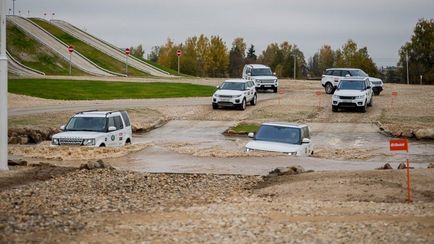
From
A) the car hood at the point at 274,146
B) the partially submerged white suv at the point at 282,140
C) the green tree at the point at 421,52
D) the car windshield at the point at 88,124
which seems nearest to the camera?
the car hood at the point at 274,146

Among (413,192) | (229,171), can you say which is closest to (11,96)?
(229,171)

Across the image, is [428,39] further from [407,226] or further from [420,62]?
[407,226]

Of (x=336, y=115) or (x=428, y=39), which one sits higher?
(x=428, y=39)

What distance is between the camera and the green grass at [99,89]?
50.3 m

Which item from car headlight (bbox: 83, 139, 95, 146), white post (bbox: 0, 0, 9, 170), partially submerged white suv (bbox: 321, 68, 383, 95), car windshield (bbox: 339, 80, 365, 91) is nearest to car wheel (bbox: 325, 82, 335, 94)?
partially submerged white suv (bbox: 321, 68, 383, 95)

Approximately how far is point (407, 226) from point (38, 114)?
30.9 m

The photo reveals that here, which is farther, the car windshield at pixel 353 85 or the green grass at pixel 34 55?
the green grass at pixel 34 55

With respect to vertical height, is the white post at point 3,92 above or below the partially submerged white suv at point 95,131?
above

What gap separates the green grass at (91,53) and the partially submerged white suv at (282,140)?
57.8 metres

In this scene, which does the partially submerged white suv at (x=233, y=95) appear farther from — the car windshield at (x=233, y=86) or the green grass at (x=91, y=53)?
the green grass at (x=91, y=53)

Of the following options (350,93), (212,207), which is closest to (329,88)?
(350,93)

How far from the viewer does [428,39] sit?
94438 millimetres

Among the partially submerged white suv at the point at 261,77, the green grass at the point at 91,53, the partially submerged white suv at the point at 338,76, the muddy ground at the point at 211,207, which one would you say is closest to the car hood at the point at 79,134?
the muddy ground at the point at 211,207

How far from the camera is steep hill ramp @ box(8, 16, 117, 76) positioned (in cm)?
7910
